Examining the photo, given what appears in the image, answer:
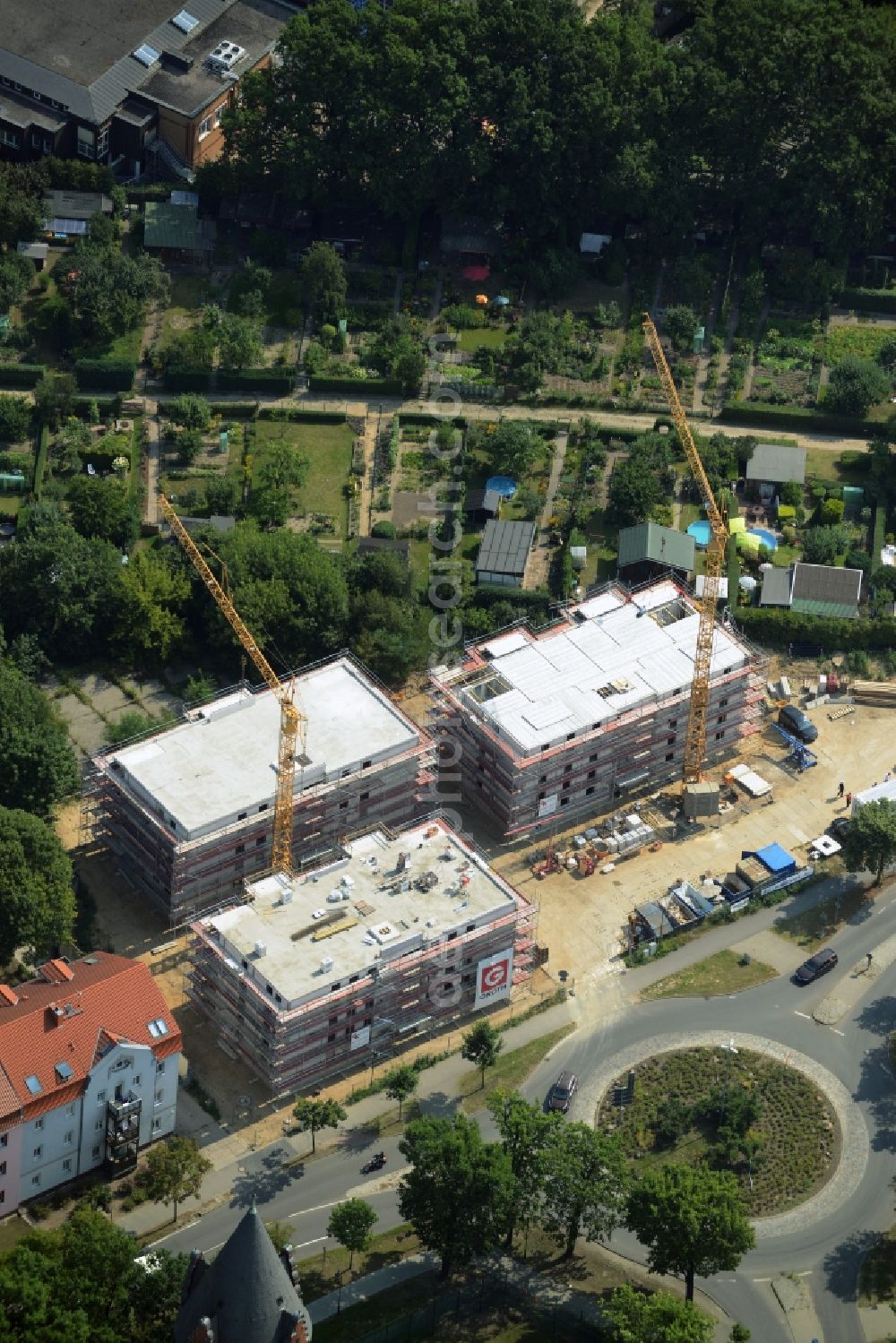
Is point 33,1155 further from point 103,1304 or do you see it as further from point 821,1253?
point 821,1253

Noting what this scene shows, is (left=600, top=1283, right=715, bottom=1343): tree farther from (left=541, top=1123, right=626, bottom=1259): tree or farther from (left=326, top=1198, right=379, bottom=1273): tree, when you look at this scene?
(left=326, top=1198, right=379, bottom=1273): tree

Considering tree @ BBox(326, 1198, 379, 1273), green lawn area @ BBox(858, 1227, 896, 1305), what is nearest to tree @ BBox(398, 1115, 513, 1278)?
tree @ BBox(326, 1198, 379, 1273)

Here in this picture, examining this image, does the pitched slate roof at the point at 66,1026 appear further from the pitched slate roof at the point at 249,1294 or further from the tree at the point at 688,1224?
the tree at the point at 688,1224

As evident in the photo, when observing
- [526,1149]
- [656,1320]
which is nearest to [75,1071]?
[526,1149]

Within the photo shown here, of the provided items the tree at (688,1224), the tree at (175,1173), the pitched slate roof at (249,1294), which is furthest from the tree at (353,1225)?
the tree at (688,1224)

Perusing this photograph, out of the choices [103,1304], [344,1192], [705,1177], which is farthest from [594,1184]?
[103,1304]

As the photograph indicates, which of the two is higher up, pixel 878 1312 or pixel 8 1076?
pixel 8 1076
